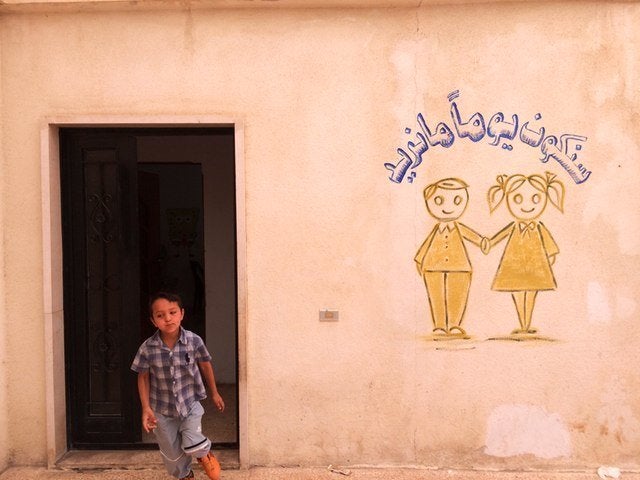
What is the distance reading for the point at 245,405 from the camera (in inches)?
159

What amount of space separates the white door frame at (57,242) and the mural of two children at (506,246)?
1.31 meters

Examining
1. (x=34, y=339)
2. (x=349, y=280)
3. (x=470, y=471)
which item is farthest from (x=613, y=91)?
(x=34, y=339)

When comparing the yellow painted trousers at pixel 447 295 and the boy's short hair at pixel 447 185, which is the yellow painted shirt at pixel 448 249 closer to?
the yellow painted trousers at pixel 447 295

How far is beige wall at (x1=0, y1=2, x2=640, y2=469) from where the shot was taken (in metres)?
3.95

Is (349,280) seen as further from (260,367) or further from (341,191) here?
(260,367)

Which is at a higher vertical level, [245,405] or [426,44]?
[426,44]

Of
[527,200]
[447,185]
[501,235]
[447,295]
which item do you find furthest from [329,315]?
[527,200]

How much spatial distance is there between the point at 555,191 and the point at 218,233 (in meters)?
3.57

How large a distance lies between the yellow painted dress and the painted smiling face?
0.28 feet

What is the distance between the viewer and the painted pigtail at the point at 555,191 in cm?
397

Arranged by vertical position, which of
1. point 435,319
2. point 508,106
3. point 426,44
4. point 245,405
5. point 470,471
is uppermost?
point 426,44

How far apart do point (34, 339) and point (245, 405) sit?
161cm

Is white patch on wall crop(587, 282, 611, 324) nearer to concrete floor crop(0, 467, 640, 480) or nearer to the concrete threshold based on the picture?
concrete floor crop(0, 467, 640, 480)

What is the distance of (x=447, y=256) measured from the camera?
157 inches
